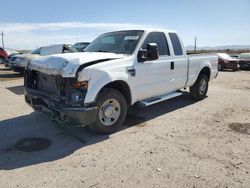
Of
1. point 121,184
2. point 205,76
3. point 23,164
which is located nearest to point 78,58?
point 23,164

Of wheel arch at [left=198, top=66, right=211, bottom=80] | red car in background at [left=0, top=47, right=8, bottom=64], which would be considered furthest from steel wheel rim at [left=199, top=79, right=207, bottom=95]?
red car in background at [left=0, top=47, right=8, bottom=64]

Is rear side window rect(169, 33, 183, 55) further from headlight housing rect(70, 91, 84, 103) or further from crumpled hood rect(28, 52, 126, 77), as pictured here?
headlight housing rect(70, 91, 84, 103)

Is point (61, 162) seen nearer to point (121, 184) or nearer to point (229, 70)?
point (121, 184)

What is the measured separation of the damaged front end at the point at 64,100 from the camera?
4.45 m

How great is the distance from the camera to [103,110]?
4977 millimetres

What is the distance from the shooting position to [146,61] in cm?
563

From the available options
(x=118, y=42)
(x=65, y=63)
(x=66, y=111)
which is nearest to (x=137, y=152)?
(x=66, y=111)

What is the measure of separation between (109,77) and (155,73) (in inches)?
60.3

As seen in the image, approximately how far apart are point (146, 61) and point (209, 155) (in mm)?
2368

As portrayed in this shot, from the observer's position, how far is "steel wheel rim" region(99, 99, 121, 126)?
4977mm

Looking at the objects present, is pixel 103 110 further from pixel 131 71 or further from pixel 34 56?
pixel 34 56

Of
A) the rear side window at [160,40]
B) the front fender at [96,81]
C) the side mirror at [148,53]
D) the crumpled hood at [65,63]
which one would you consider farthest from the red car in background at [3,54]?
the front fender at [96,81]

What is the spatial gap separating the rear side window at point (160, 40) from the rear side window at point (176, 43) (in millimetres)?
325

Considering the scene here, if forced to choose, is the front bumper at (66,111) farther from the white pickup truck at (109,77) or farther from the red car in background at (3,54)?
the red car in background at (3,54)
